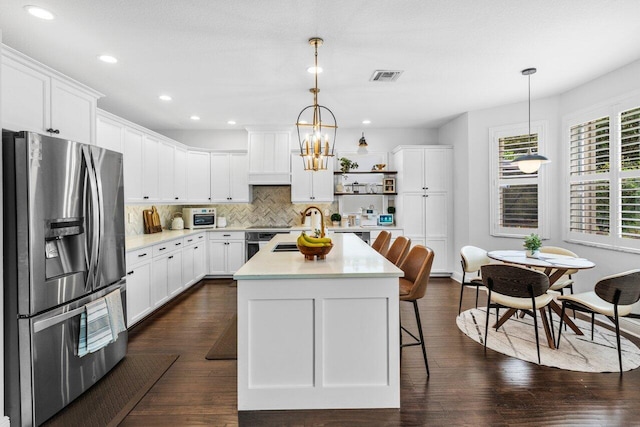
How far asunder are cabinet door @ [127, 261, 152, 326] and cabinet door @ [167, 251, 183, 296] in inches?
22.5

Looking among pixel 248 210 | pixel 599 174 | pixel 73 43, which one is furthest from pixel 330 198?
pixel 73 43

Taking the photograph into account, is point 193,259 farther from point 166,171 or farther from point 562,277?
point 562,277

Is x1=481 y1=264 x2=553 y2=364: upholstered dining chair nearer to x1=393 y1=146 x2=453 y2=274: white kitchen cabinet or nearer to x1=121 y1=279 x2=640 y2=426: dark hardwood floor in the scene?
x1=121 y1=279 x2=640 y2=426: dark hardwood floor

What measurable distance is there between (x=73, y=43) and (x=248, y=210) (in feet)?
13.0

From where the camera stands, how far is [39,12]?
Result: 98.4 inches

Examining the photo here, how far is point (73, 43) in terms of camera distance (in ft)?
9.82

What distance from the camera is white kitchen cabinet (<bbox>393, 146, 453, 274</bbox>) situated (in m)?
6.05

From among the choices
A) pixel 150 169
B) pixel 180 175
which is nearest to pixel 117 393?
pixel 150 169

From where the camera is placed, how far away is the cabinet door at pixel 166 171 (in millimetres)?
→ 5059

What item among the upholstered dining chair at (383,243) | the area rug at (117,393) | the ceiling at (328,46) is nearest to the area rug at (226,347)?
the area rug at (117,393)

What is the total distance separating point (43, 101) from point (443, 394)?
350 centimetres

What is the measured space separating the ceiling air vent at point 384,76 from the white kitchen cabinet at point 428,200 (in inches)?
90.5

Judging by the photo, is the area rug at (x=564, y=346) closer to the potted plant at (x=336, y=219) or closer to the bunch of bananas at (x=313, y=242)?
the bunch of bananas at (x=313, y=242)

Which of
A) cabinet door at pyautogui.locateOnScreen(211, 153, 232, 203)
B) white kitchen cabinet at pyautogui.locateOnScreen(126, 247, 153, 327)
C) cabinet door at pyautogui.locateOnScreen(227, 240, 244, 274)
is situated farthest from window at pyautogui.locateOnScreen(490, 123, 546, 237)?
white kitchen cabinet at pyautogui.locateOnScreen(126, 247, 153, 327)
